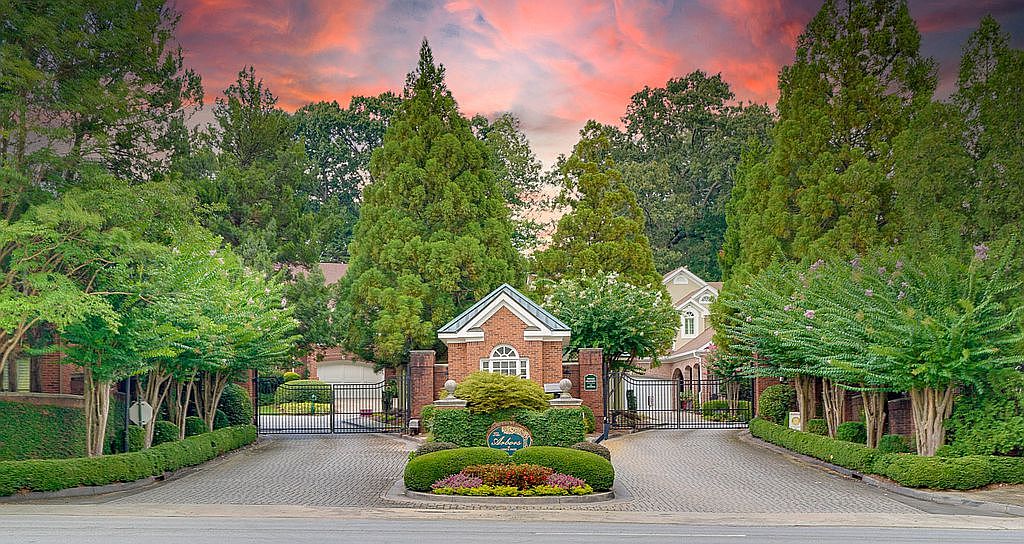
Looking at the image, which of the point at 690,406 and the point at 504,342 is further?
the point at 690,406

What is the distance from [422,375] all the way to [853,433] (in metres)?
14.0

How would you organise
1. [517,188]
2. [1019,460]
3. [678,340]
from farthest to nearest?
[517,188] < [678,340] < [1019,460]

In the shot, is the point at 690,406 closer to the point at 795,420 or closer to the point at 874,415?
the point at 795,420

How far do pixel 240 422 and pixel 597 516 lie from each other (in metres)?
19.6

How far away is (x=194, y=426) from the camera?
30109 mm

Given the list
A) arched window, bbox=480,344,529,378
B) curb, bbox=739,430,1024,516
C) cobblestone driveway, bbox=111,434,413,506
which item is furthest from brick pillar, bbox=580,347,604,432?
curb, bbox=739,430,1024,516

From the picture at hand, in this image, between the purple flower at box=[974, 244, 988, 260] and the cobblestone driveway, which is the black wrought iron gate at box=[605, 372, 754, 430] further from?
the purple flower at box=[974, 244, 988, 260]

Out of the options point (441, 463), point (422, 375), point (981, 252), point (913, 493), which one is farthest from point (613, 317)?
point (441, 463)

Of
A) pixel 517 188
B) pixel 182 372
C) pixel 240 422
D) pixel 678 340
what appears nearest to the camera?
pixel 182 372

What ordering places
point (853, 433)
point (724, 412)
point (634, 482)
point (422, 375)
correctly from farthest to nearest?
point (724, 412)
point (422, 375)
point (853, 433)
point (634, 482)

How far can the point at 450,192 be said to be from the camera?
131 ft

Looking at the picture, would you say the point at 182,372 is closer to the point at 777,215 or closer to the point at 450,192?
the point at 450,192

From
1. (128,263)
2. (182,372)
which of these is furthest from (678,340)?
(128,263)

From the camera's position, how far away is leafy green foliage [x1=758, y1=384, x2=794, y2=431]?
35062mm
